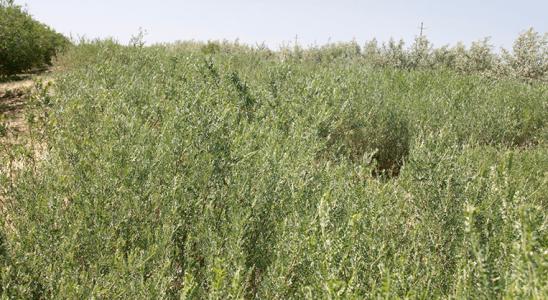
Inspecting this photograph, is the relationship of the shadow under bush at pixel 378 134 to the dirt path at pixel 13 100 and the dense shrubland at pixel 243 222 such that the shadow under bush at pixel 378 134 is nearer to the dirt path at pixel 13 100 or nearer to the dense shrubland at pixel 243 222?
the dense shrubland at pixel 243 222

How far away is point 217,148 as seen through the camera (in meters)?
3.57

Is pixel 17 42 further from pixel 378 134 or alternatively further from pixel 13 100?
pixel 378 134

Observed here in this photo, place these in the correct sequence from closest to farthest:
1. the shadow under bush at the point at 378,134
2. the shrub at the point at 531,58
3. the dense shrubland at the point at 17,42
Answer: the shadow under bush at the point at 378,134 < the dense shrubland at the point at 17,42 < the shrub at the point at 531,58

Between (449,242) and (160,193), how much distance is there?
1.97 metres

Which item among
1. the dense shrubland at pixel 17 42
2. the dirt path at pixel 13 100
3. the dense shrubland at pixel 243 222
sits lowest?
the dense shrubland at pixel 243 222

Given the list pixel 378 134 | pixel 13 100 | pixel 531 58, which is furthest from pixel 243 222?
pixel 531 58

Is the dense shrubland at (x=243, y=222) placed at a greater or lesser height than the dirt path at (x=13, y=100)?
lesser

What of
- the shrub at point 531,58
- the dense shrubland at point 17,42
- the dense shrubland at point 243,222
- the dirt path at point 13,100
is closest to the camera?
the dense shrubland at point 243,222

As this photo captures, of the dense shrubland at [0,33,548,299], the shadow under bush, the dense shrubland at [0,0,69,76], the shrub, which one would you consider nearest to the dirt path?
the dense shrubland at [0,0,69,76]

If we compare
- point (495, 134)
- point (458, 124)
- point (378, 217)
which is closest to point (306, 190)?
point (378, 217)

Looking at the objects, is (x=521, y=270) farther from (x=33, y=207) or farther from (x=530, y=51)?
(x=530, y=51)

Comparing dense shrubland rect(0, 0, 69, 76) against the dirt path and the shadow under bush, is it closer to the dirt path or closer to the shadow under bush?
the dirt path

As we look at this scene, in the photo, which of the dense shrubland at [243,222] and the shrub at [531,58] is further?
the shrub at [531,58]

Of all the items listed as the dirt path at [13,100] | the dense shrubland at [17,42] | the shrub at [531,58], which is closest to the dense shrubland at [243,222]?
the dirt path at [13,100]
